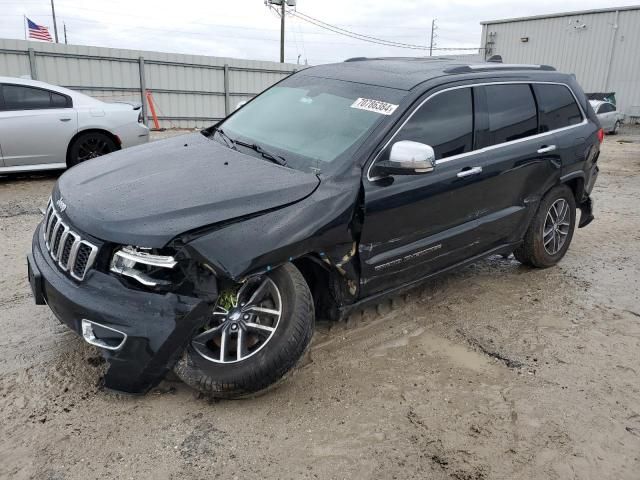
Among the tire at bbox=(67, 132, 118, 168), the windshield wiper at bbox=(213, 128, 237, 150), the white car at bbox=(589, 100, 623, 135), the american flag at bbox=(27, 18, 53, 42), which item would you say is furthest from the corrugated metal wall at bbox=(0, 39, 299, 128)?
the windshield wiper at bbox=(213, 128, 237, 150)

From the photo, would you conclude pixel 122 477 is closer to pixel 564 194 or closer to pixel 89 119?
pixel 564 194

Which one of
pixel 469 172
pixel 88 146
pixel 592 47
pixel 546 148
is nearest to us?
pixel 469 172

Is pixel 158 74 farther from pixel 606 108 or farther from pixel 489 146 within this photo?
pixel 606 108

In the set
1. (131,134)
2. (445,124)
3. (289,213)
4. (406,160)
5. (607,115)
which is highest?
(445,124)

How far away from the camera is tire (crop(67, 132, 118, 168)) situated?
7.92 m

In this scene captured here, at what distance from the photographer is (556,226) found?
494 cm

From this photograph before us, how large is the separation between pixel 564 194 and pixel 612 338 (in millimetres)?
1579

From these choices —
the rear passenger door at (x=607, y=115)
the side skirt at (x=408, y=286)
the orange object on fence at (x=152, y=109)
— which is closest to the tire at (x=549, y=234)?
the side skirt at (x=408, y=286)

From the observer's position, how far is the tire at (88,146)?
792cm

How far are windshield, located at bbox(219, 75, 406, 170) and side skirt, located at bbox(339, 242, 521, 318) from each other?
0.90 meters

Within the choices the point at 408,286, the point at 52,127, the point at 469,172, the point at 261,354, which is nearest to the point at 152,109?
the point at 52,127

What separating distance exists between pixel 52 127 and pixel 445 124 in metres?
6.21

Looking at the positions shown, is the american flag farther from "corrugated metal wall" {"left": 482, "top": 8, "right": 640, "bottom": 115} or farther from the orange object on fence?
"corrugated metal wall" {"left": 482, "top": 8, "right": 640, "bottom": 115}

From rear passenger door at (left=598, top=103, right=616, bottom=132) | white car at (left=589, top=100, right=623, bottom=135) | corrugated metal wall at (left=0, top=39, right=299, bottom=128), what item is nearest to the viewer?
corrugated metal wall at (left=0, top=39, right=299, bottom=128)
